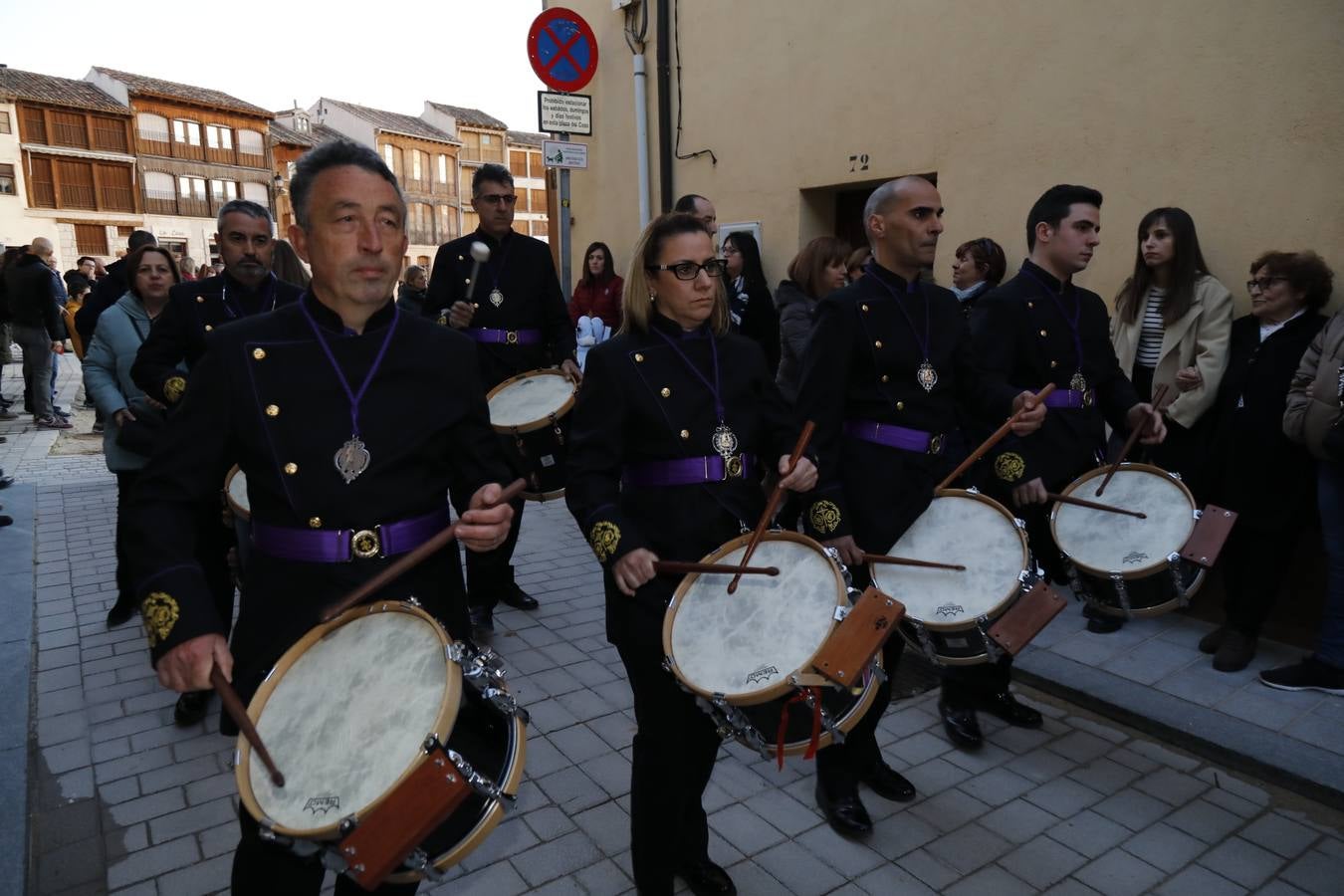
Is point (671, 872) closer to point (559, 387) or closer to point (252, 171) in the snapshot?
point (559, 387)

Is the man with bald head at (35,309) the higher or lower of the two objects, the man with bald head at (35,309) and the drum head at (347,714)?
the higher

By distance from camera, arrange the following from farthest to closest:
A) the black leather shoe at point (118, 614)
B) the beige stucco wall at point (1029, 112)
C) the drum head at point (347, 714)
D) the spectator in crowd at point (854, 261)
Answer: the spectator in crowd at point (854, 261), the black leather shoe at point (118, 614), the beige stucco wall at point (1029, 112), the drum head at point (347, 714)

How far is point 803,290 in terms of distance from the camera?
5676 mm

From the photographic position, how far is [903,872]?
294 centimetres

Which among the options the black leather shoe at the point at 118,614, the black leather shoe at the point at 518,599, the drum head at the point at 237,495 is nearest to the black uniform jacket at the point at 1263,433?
the black leather shoe at the point at 518,599

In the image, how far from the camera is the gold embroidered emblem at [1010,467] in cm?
346

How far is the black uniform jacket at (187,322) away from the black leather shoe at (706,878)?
3075 mm

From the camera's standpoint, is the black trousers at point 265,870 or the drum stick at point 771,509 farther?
the drum stick at point 771,509

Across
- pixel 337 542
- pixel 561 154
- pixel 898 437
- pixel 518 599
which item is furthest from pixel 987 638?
pixel 561 154

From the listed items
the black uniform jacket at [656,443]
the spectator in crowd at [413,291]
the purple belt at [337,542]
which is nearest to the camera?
the purple belt at [337,542]

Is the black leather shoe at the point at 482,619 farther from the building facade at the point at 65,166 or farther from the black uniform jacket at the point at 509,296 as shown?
the building facade at the point at 65,166

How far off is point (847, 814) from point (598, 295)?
660 cm

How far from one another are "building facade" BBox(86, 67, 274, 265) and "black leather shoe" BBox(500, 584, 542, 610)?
43.6 meters

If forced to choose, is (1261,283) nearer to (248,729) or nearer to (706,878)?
(706,878)
